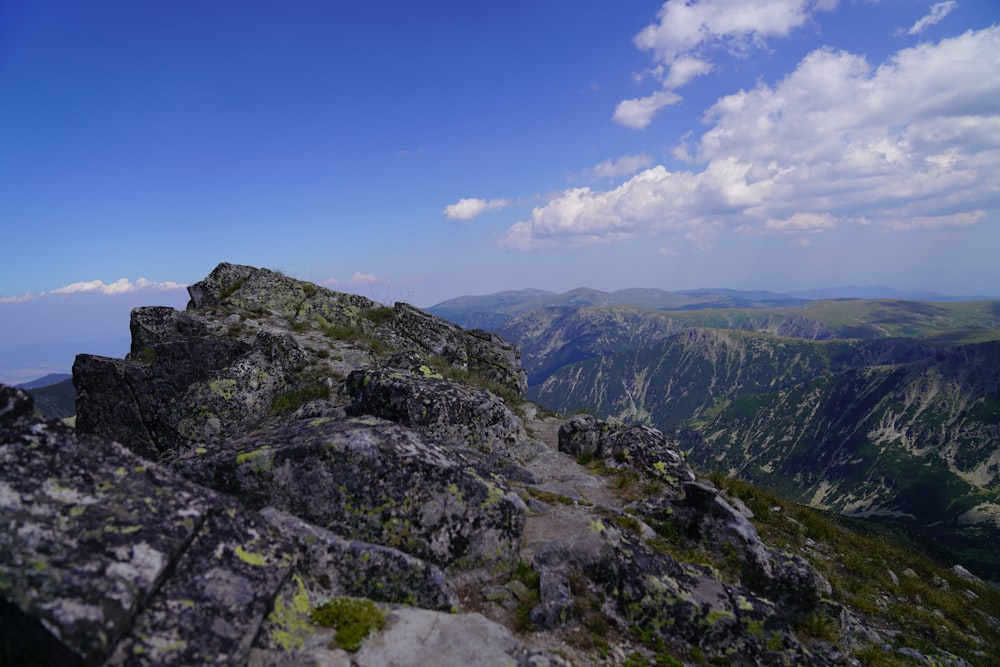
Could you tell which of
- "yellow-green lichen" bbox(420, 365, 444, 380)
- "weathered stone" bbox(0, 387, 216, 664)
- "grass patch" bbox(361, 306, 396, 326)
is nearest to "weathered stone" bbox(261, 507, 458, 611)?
"weathered stone" bbox(0, 387, 216, 664)

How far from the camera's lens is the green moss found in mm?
7379

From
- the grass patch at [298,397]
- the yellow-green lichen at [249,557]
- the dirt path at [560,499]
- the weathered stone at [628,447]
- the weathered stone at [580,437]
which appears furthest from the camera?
the weathered stone at [580,437]

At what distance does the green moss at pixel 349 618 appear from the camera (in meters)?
7.38

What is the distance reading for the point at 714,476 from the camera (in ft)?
73.1

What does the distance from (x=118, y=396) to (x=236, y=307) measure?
33.5ft

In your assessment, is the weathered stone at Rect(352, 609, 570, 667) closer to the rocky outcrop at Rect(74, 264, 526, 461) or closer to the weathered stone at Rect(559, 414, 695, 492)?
the weathered stone at Rect(559, 414, 695, 492)

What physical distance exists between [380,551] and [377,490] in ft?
5.17

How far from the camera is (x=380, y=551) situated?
9.27 metres

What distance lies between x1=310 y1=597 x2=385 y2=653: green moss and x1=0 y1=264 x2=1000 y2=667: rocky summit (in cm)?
3

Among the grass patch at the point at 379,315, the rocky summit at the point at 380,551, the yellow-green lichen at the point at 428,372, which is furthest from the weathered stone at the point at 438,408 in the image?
the grass patch at the point at 379,315

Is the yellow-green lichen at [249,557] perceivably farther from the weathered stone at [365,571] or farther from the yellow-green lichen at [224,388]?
the yellow-green lichen at [224,388]

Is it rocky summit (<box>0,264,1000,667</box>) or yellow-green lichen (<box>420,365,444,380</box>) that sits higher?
yellow-green lichen (<box>420,365,444,380</box>)

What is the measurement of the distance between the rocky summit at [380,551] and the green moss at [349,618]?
0.11 ft

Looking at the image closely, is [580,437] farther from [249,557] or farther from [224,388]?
[224,388]
